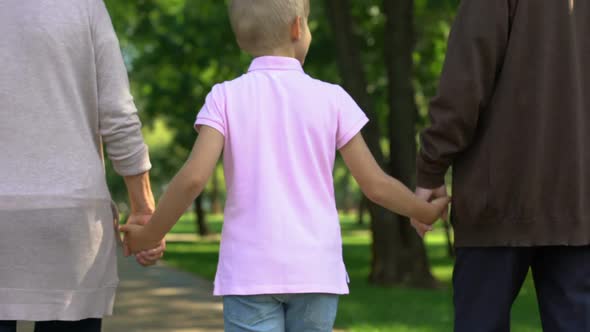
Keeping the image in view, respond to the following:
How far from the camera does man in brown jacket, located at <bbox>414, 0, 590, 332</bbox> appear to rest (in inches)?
133

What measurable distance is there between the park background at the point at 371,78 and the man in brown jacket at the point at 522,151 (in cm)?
509

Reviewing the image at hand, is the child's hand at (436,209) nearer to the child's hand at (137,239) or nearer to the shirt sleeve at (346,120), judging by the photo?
the shirt sleeve at (346,120)

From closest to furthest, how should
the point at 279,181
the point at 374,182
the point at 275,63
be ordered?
the point at 279,181 → the point at 275,63 → the point at 374,182

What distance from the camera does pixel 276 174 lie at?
3.13 m

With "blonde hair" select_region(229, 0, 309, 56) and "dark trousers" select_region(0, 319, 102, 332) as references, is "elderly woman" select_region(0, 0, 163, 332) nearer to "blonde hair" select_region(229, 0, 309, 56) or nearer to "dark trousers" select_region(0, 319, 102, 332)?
"dark trousers" select_region(0, 319, 102, 332)

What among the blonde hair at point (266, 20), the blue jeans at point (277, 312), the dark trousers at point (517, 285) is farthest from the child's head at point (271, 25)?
the dark trousers at point (517, 285)

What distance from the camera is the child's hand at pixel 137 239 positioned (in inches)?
141

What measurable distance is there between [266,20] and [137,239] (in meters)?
0.93

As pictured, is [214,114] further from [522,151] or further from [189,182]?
[522,151]

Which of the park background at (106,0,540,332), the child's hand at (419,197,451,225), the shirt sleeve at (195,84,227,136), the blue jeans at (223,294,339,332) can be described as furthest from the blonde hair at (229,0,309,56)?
the park background at (106,0,540,332)

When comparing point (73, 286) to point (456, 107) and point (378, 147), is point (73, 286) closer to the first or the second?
point (456, 107)

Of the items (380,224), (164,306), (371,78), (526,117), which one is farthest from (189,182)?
(371,78)

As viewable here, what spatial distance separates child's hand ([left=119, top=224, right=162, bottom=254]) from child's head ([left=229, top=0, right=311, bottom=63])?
76 centimetres

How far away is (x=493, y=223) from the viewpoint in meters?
3.47
